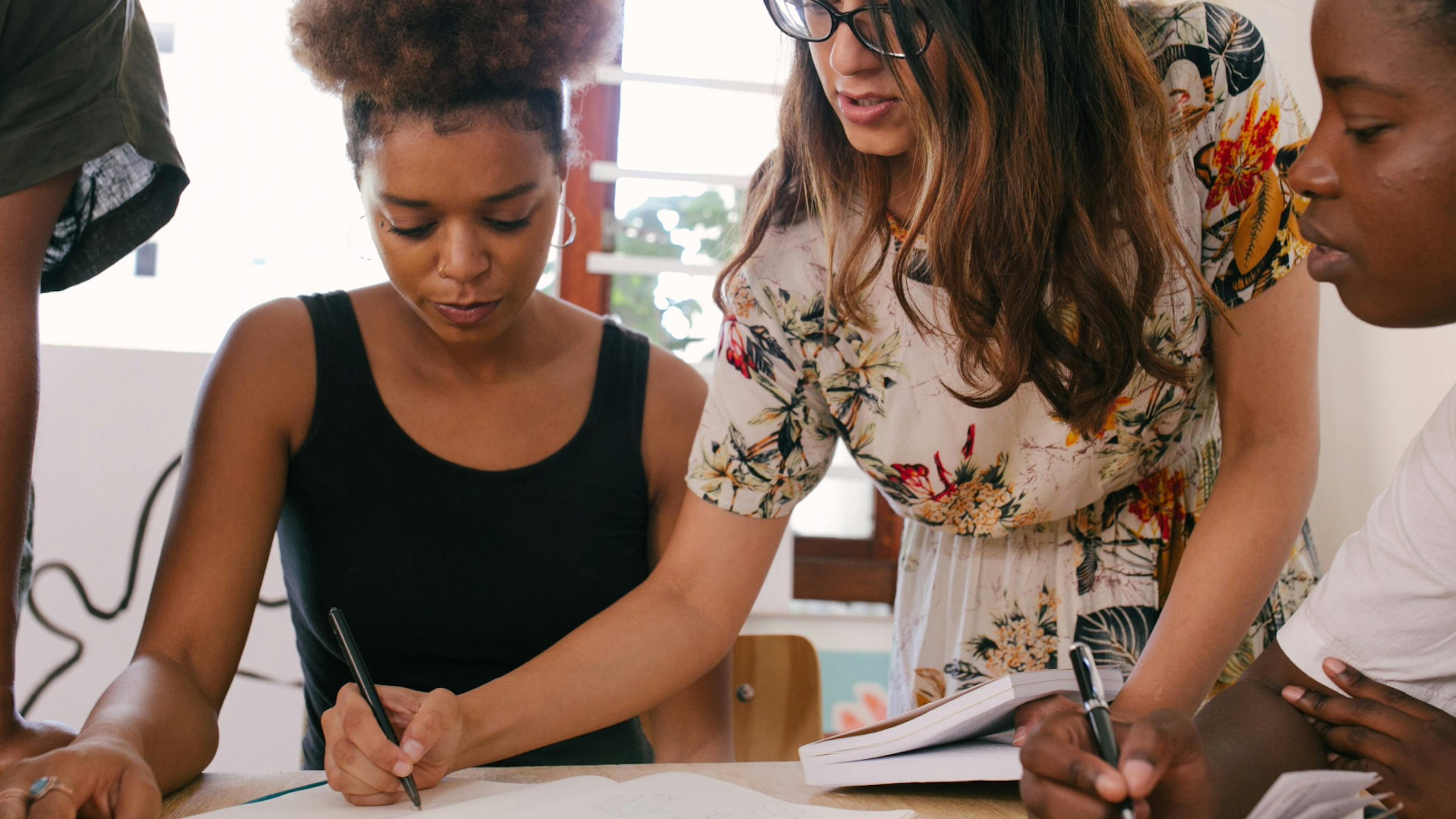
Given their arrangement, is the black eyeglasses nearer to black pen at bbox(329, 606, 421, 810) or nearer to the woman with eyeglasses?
the woman with eyeglasses

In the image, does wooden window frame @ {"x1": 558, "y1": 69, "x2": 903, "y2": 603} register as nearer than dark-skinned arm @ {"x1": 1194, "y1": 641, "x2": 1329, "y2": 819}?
No

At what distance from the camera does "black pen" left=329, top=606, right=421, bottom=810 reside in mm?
743

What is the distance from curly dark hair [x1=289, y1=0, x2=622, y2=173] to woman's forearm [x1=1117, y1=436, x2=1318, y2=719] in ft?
2.42

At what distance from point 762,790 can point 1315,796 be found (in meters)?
0.36

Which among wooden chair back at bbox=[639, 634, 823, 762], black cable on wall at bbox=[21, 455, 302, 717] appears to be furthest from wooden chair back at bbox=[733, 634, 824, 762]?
black cable on wall at bbox=[21, 455, 302, 717]

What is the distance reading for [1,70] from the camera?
85 cm

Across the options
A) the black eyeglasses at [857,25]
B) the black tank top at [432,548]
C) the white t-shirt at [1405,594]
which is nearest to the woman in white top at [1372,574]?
the white t-shirt at [1405,594]

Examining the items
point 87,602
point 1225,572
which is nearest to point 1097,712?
point 1225,572

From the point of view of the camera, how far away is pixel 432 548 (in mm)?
1189

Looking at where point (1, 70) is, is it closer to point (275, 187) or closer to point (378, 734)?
point (378, 734)

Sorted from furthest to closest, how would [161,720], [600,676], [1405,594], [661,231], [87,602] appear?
[661,231]
[87,602]
[600,676]
[161,720]
[1405,594]

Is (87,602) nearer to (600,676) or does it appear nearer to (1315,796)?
(600,676)

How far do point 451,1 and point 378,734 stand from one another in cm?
70

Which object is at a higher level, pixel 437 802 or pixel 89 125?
pixel 89 125
